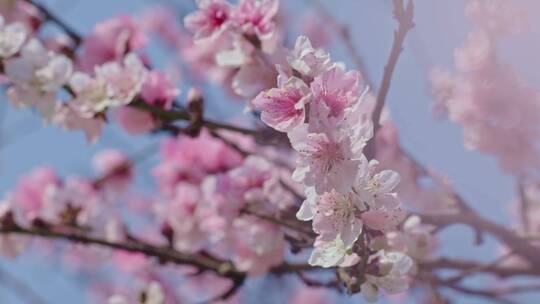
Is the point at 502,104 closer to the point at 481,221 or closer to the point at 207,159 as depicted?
the point at 481,221

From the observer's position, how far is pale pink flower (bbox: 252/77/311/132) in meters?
0.90

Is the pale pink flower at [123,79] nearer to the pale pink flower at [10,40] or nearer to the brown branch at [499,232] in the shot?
the pale pink flower at [10,40]

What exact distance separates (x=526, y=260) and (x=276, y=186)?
0.61 metres

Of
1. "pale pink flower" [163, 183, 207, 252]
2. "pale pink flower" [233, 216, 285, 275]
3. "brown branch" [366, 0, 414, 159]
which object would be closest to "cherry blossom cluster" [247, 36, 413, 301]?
"brown branch" [366, 0, 414, 159]

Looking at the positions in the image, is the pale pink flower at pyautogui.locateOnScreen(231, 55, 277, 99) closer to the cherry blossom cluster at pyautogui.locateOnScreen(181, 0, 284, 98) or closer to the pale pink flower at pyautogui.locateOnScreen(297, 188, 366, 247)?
the cherry blossom cluster at pyautogui.locateOnScreen(181, 0, 284, 98)

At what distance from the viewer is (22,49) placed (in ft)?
4.86

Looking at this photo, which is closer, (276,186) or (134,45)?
(276,186)

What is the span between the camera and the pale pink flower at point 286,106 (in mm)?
902

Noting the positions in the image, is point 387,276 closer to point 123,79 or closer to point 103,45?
point 123,79

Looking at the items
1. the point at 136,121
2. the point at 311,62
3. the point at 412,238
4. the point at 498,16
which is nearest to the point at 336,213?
the point at 311,62

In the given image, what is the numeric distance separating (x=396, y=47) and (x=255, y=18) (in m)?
0.41

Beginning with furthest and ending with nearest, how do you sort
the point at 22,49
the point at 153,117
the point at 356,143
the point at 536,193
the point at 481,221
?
the point at 536,193 → the point at 153,117 → the point at 481,221 → the point at 22,49 → the point at 356,143

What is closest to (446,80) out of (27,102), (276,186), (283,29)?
(283,29)

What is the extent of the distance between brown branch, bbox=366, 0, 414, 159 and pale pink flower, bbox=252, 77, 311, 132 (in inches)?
7.3
